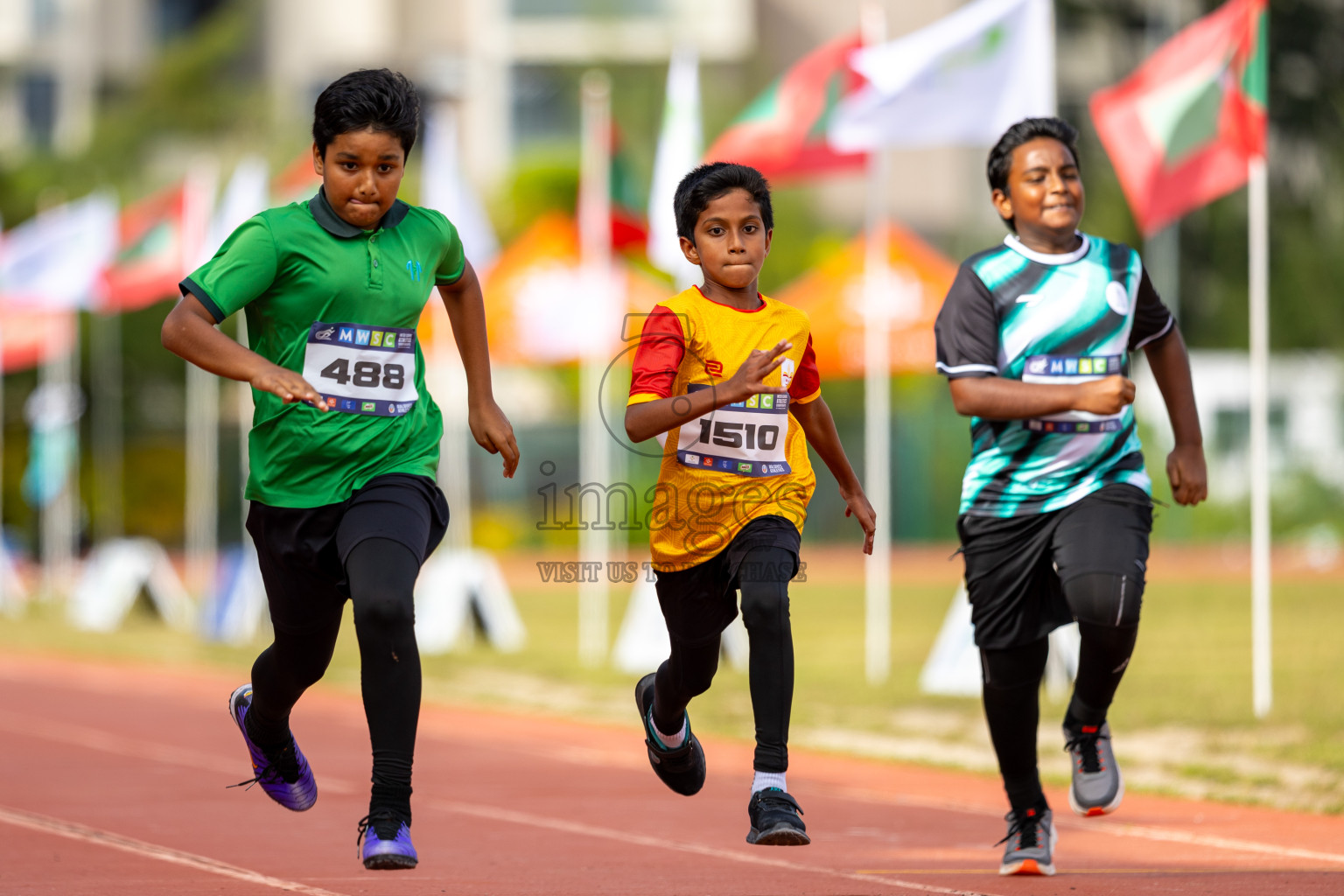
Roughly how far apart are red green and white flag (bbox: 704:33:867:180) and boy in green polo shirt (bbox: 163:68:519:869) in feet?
31.7

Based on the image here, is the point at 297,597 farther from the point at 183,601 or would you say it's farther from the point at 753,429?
the point at 183,601

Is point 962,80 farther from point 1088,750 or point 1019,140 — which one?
point 1088,750

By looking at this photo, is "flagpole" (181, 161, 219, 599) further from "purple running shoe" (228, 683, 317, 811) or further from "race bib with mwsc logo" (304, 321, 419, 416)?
"race bib with mwsc logo" (304, 321, 419, 416)

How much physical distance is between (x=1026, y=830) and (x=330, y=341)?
8.71 feet

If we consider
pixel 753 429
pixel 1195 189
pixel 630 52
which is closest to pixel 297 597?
pixel 753 429

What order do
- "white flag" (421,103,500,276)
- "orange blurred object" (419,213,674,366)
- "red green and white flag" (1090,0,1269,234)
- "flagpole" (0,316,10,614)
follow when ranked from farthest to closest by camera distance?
"flagpole" (0,316,10,614)
"orange blurred object" (419,213,674,366)
"white flag" (421,103,500,276)
"red green and white flag" (1090,0,1269,234)

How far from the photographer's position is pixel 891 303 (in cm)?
2108

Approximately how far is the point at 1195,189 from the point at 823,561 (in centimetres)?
2397

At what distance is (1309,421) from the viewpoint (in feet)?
122

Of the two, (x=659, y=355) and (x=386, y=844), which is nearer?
(x=386, y=844)

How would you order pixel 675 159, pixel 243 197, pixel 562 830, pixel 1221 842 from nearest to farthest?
pixel 1221 842 < pixel 562 830 < pixel 675 159 < pixel 243 197

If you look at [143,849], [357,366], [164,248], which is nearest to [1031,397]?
[357,366]

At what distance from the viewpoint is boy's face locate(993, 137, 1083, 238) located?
6.27 metres

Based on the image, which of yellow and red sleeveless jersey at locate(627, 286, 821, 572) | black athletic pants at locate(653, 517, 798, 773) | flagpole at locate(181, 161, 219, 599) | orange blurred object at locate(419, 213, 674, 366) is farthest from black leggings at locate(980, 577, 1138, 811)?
orange blurred object at locate(419, 213, 674, 366)
